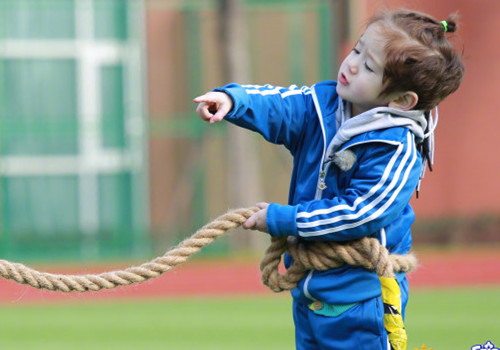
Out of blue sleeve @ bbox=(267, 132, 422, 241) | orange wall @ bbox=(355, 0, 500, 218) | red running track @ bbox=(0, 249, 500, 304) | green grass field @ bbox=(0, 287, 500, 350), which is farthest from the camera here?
orange wall @ bbox=(355, 0, 500, 218)

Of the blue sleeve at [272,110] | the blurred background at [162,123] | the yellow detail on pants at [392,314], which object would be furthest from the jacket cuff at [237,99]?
the blurred background at [162,123]

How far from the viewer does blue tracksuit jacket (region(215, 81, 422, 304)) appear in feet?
9.89

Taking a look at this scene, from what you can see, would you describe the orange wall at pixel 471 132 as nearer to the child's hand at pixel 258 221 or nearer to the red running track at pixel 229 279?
the red running track at pixel 229 279

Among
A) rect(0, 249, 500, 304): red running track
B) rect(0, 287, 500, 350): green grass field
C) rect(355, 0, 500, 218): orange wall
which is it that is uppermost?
rect(355, 0, 500, 218): orange wall

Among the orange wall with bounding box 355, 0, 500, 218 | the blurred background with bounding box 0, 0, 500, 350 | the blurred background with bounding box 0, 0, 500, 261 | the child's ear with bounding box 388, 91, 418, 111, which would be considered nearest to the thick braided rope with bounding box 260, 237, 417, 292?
the child's ear with bounding box 388, 91, 418, 111

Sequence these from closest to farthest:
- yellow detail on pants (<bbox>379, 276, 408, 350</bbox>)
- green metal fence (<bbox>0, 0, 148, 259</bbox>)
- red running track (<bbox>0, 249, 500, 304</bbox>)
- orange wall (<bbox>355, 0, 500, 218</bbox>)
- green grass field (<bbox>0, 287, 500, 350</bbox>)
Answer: yellow detail on pants (<bbox>379, 276, 408, 350</bbox>) < green grass field (<bbox>0, 287, 500, 350</bbox>) < red running track (<bbox>0, 249, 500, 304</bbox>) < green metal fence (<bbox>0, 0, 148, 259</bbox>) < orange wall (<bbox>355, 0, 500, 218</bbox>)

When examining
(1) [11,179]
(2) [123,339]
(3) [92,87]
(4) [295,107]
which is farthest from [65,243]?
(4) [295,107]

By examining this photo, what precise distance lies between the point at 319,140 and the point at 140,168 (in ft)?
37.6

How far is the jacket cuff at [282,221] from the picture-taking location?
3.06m

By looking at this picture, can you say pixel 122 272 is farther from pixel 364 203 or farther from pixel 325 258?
pixel 364 203

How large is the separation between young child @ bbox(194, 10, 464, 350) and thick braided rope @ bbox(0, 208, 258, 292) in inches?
4.5

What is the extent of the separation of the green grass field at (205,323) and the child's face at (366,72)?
367 cm

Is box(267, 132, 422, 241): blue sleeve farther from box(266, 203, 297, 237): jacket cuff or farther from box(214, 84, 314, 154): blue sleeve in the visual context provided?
box(214, 84, 314, 154): blue sleeve

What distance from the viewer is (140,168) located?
14500mm
